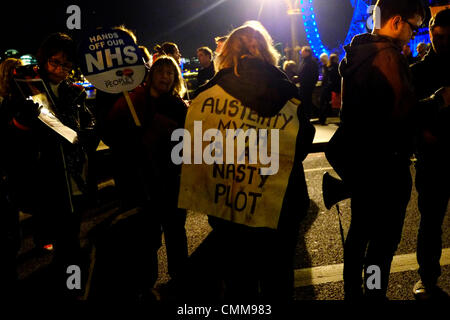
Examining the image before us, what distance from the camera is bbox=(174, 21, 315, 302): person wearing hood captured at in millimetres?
1897

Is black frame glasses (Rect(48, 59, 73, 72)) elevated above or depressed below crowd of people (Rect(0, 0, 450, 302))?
above

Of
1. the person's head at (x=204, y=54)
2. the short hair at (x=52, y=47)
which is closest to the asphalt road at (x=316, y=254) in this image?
the short hair at (x=52, y=47)

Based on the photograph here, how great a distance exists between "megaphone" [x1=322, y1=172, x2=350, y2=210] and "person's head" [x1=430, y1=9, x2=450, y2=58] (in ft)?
4.10

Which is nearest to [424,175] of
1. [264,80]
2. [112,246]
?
[264,80]

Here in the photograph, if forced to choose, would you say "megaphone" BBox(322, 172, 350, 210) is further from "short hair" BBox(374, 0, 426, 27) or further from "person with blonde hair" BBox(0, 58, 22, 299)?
"person with blonde hair" BBox(0, 58, 22, 299)

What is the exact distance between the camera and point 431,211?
100.0 inches

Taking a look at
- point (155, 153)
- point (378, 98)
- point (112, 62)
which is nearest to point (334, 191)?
point (378, 98)

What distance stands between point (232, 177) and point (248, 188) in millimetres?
119

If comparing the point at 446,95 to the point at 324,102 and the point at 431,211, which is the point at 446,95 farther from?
the point at 324,102

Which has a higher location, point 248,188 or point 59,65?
point 59,65

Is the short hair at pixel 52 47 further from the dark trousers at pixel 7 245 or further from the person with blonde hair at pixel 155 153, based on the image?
the dark trousers at pixel 7 245

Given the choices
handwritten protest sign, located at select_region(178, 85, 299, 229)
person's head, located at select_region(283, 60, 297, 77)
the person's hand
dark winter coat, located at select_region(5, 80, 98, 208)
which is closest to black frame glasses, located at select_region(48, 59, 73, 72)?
dark winter coat, located at select_region(5, 80, 98, 208)

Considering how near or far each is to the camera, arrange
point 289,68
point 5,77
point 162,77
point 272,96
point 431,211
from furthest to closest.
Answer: point 289,68 < point 5,77 < point 162,77 < point 431,211 < point 272,96

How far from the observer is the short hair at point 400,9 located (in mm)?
2113
